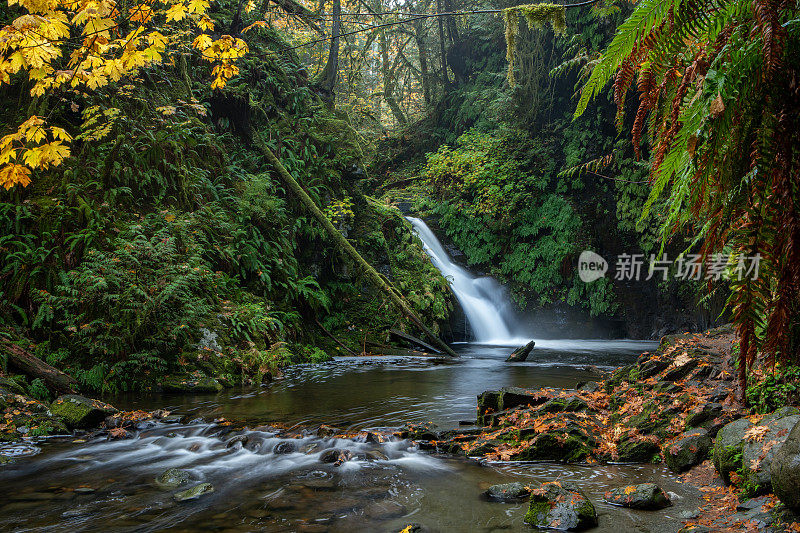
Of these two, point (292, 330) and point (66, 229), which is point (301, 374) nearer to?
point (292, 330)

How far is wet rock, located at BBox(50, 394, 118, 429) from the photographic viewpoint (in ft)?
18.1

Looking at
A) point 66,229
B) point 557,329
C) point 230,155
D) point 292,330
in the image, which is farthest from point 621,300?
point 66,229

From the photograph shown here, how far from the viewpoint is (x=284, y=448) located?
16.1ft

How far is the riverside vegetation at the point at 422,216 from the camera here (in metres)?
1.35

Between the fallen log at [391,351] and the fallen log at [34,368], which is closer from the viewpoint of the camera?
the fallen log at [34,368]

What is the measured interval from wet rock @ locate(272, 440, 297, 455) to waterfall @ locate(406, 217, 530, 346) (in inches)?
388

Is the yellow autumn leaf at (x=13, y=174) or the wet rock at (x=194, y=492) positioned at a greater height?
the yellow autumn leaf at (x=13, y=174)

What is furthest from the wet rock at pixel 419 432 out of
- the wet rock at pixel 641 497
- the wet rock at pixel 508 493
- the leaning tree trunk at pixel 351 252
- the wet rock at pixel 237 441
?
the leaning tree trunk at pixel 351 252

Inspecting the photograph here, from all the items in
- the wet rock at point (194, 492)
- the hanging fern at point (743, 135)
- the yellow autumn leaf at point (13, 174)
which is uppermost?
the yellow autumn leaf at point (13, 174)

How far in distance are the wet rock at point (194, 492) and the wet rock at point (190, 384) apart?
3565 mm

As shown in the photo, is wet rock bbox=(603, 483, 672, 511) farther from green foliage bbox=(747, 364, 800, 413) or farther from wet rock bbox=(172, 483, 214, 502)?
wet rock bbox=(172, 483, 214, 502)

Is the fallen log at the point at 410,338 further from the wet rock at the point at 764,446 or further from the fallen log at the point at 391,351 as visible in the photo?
the wet rock at the point at 764,446

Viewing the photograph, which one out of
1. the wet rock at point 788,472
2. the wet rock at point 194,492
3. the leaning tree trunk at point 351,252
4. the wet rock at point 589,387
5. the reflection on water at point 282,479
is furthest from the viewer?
the leaning tree trunk at point 351,252

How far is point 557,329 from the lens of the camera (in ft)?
51.6
